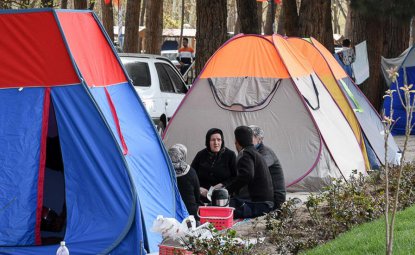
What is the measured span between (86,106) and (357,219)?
2.61 metres

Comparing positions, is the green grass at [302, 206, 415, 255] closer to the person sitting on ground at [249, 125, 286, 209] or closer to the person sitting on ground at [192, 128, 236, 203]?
the person sitting on ground at [249, 125, 286, 209]

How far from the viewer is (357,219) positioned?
8438 mm

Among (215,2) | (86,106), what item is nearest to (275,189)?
(86,106)

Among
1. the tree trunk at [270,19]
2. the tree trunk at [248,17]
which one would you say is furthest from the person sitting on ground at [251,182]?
the tree trunk at [270,19]

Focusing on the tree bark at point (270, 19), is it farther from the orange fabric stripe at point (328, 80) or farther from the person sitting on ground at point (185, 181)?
the person sitting on ground at point (185, 181)

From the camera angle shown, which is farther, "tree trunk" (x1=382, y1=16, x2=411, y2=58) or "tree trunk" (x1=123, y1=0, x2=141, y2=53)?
"tree trunk" (x1=123, y1=0, x2=141, y2=53)

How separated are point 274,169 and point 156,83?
6153mm

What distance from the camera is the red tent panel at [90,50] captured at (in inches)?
319

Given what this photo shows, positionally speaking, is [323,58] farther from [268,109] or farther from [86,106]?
[86,106]

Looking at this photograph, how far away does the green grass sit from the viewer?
6812 mm

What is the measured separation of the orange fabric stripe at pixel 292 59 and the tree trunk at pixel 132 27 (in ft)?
44.1

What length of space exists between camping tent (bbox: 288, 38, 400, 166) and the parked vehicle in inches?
126

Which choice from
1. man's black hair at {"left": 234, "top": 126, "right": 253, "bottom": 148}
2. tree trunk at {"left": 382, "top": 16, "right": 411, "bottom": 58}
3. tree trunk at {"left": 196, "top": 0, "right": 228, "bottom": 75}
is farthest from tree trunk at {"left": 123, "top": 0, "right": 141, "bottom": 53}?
man's black hair at {"left": 234, "top": 126, "right": 253, "bottom": 148}

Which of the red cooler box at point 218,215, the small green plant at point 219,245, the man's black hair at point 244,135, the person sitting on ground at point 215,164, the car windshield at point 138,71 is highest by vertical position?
the car windshield at point 138,71
